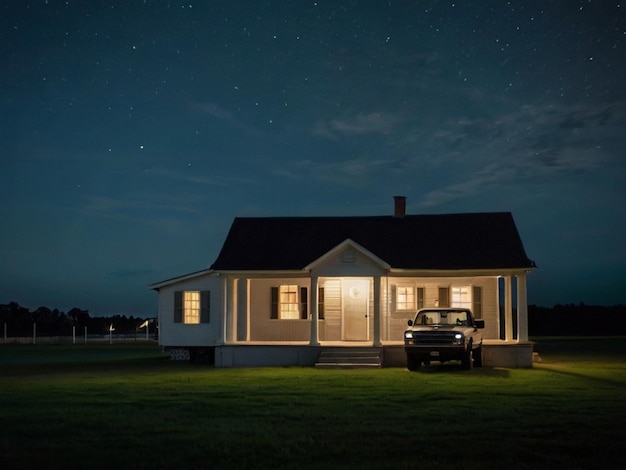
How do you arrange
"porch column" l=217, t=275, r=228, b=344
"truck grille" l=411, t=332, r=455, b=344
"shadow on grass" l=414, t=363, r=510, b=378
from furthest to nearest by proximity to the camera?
"porch column" l=217, t=275, r=228, b=344, "truck grille" l=411, t=332, r=455, b=344, "shadow on grass" l=414, t=363, r=510, b=378

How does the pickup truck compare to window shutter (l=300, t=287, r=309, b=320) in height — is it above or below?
below

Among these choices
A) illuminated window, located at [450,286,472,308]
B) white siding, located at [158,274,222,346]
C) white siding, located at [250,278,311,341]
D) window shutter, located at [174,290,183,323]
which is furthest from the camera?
window shutter, located at [174,290,183,323]

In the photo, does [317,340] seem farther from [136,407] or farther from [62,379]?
[136,407]

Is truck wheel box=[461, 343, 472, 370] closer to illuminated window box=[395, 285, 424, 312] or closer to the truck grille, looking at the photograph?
the truck grille

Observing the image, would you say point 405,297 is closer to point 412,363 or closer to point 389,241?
point 389,241

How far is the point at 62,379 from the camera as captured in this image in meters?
24.9

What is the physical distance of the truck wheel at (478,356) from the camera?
2887 centimetres

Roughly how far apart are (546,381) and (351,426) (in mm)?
10420

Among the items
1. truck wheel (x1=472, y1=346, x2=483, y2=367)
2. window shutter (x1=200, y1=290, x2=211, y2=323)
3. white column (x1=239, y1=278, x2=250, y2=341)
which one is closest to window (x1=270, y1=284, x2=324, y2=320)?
white column (x1=239, y1=278, x2=250, y2=341)

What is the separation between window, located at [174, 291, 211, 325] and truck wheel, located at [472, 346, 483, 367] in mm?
10534

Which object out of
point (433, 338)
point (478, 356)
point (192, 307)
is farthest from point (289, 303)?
point (433, 338)

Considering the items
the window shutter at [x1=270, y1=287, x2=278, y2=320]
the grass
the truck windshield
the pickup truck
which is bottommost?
the grass

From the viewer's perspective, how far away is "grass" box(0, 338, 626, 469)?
38.2 feet

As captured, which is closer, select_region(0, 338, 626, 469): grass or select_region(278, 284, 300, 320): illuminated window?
select_region(0, 338, 626, 469): grass
